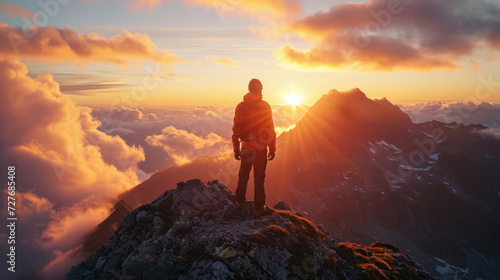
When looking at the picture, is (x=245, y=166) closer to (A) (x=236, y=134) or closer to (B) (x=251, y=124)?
(A) (x=236, y=134)

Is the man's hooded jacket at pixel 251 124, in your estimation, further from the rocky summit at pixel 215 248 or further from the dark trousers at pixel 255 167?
the rocky summit at pixel 215 248

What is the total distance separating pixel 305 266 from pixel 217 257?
4.89 metres

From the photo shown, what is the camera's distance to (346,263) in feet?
52.5

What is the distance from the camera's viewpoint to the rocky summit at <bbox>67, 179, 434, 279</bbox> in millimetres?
11258

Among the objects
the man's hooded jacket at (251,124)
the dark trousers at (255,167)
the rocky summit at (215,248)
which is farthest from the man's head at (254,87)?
the rocky summit at (215,248)

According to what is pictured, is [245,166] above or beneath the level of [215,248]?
above

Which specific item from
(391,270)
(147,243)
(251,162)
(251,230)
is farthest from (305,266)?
(391,270)

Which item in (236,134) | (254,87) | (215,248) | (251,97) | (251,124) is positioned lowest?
(215,248)

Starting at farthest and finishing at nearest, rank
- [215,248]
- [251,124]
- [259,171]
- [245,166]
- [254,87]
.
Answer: [259,171] < [245,166] < [254,87] < [251,124] < [215,248]

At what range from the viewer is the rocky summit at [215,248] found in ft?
36.9

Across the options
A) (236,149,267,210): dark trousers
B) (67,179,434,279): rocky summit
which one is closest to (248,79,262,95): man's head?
(236,149,267,210): dark trousers

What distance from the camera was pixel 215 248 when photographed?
11.5 m

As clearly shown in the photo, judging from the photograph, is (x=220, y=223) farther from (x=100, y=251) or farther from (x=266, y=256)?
(x=100, y=251)

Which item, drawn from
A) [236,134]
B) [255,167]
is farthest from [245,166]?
[236,134]
